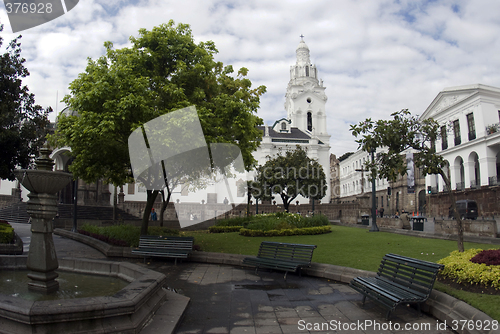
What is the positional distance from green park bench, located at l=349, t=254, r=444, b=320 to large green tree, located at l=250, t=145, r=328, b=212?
25.9 metres

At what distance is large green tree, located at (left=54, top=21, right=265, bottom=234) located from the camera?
36.4 feet

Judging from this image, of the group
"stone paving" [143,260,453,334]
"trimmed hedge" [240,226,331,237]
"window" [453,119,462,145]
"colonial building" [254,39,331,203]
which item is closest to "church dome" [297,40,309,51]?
"colonial building" [254,39,331,203]

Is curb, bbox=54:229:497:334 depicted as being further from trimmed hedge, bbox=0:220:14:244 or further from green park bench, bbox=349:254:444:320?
trimmed hedge, bbox=0:220:14:244

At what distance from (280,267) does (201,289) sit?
2.04 meters

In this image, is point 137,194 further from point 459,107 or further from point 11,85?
point 459,107

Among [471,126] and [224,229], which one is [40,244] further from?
[471,126]

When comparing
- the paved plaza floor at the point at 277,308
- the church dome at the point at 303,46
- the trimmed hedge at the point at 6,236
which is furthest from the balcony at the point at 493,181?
the church dome at the point at 303,46

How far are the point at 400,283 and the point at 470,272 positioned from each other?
1111mm

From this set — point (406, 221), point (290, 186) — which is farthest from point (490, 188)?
point (290, 186)

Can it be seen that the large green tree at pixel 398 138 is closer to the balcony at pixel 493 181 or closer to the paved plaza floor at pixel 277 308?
the paved plaza floor at pixel 277 308

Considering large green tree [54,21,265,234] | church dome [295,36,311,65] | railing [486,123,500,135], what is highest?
church dome [295,36,311,65]

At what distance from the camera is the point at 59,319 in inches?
168

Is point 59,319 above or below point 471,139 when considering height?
below

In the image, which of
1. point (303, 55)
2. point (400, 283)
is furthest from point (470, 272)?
point (303, 55)
